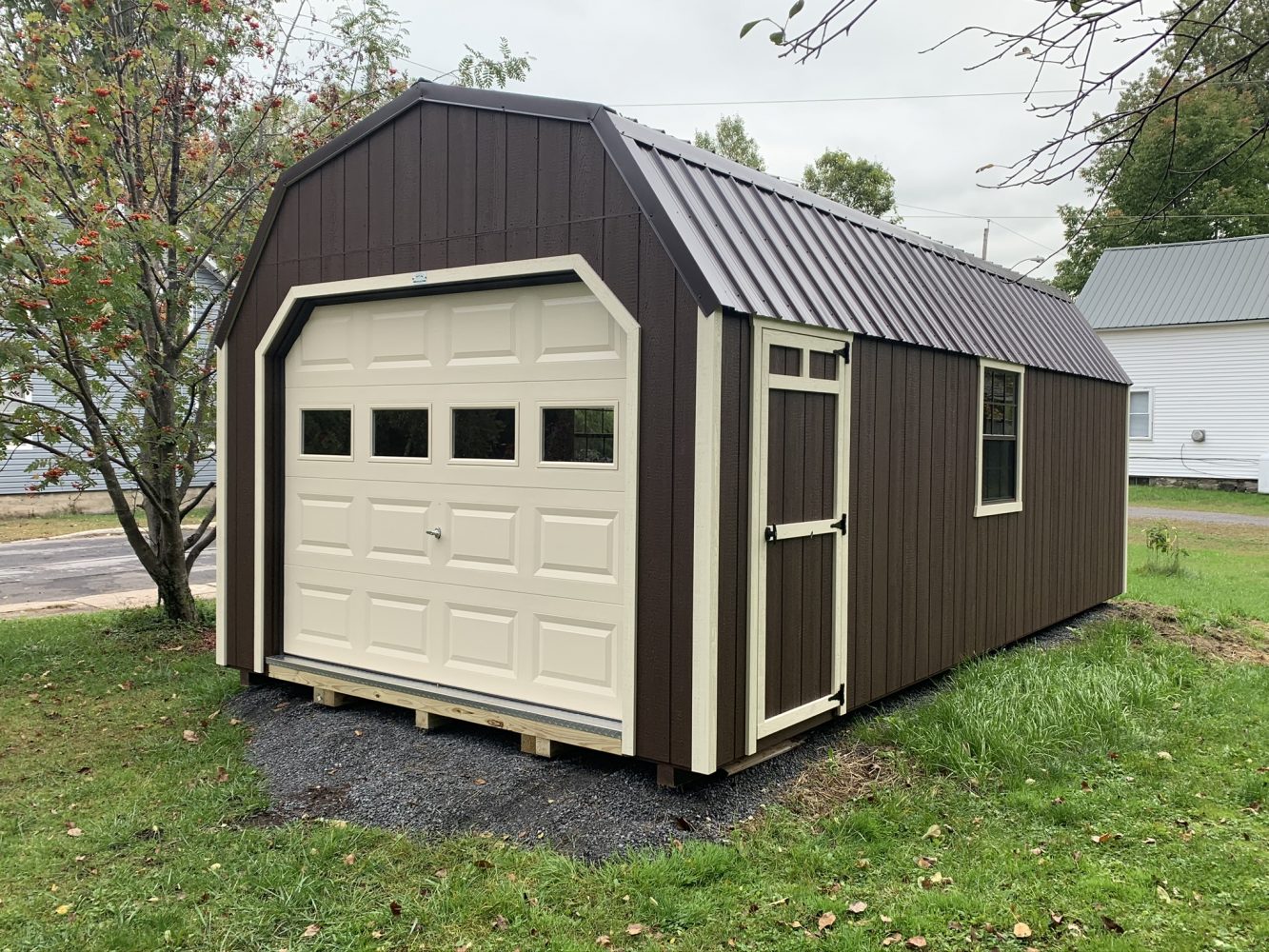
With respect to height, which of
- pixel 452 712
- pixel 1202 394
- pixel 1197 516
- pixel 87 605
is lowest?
pixel 87 605

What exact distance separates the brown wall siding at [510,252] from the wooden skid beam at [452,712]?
9.2 inches

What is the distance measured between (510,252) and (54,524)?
15450mm

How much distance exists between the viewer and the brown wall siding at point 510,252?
177 inches

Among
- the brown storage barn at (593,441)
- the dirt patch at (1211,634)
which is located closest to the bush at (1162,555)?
the dirt patch at (1211,634)

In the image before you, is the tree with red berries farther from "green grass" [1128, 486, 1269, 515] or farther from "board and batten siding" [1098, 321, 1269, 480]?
"board and batten siding" [1098, 321, 1269, 480]

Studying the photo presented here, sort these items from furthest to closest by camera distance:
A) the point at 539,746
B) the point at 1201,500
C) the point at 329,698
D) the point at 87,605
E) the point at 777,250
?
the point at 1201,500 < the point at 87,605 < the point at 329,698 < the point at 777,250 < the point at 539,746

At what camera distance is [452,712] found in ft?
17.4

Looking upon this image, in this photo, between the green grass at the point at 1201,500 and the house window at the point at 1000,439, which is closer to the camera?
the house window at the point at 1000,439

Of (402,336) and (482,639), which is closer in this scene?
(482,639)

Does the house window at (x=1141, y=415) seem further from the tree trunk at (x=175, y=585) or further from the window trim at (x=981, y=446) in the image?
the tree trunk at (x=175, y=585)

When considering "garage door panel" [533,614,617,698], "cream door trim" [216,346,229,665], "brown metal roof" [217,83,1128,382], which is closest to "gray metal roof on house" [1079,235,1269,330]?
"brown metal roof" [217,83,1128,382]

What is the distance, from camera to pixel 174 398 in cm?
825

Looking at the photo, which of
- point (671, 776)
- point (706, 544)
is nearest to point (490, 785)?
point (671, 776)

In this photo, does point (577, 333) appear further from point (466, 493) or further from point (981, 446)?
point (981, 446)
